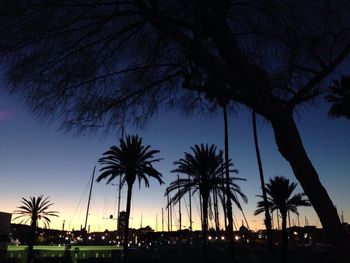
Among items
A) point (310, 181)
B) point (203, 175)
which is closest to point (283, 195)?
point (203, 175)

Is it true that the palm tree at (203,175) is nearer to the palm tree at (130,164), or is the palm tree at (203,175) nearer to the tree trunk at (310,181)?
the palm tree at (130,164)

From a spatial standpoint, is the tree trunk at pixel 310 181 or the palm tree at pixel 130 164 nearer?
the tree trunk at pixel 310 181

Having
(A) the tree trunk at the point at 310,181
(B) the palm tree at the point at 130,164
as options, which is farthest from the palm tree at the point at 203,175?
(A) the tree trunk at the point at 310,181

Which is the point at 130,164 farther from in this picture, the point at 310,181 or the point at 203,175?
the point at 310,181

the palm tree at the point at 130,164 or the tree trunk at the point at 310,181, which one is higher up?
the palm tree at the point at 130,164

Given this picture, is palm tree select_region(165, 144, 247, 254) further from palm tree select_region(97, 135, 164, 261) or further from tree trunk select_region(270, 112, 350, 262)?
tree trunk select_region(270, 112, 350, 262)

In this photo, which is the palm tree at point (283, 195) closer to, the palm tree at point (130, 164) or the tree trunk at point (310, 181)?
the palm tree at point (130, 164)

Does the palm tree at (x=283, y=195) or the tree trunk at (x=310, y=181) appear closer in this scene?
the tree trunk at (x=310, y=181)

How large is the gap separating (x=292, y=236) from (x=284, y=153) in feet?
431

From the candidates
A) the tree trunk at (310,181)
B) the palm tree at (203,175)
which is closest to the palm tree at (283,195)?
the palm tree at (203,175)

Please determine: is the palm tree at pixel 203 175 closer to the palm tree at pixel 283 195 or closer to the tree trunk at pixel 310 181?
the palm tree at pixel 283 195

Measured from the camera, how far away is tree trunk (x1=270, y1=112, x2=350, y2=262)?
289 centimetres

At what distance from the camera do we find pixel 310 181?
305 cm

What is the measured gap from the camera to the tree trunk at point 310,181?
289 centimetres
